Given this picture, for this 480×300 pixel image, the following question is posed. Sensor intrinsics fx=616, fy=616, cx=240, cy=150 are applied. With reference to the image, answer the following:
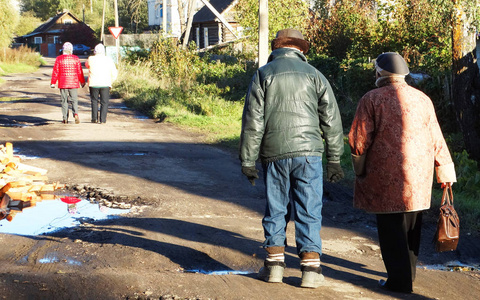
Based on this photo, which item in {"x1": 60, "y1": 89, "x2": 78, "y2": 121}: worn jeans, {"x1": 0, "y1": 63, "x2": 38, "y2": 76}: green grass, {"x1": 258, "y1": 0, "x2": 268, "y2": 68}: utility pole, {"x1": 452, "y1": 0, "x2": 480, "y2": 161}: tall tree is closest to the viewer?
{"x1": 452, "y1": 0, "x2": 480, "y2": 161}: tall tree

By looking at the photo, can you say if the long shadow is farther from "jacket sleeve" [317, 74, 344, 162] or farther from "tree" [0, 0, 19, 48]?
"tree" [0, 0, 19, 48]

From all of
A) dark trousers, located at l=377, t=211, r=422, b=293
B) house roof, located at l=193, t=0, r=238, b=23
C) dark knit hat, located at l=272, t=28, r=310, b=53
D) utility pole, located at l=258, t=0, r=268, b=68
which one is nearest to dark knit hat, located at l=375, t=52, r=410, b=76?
dark knit hat, located at l=272, t=28, r=310, b=53

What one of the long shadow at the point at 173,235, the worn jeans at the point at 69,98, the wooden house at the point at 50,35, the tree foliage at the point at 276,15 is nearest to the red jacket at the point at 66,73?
the worn jeans at the point at 69,98

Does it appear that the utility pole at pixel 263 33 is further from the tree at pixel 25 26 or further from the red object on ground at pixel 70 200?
the tree at pixel 25 26

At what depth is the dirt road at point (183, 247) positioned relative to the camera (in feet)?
15.2

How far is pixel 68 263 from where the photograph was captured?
A: 534cm

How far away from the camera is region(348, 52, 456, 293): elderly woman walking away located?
4.66 m

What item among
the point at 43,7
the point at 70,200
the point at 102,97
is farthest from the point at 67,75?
the point at 43,7

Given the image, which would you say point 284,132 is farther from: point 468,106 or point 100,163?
point 468,106

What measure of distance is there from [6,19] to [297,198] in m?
46.2

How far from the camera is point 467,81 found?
1151 cm

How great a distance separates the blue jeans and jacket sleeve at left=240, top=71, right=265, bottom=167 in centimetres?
20

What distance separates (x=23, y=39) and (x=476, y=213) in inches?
4144

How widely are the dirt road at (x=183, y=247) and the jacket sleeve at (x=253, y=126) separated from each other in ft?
3.31
